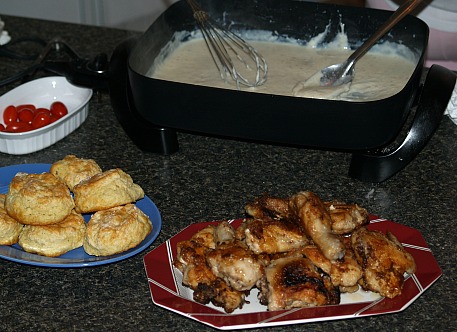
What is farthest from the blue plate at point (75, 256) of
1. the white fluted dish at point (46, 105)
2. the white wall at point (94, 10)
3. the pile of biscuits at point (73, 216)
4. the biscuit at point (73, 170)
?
the white wall at point (94, 10)

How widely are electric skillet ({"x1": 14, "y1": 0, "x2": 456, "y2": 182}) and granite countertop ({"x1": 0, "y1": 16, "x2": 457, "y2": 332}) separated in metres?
0.06

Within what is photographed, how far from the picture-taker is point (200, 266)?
3.58 ft

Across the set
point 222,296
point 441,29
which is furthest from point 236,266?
point 441,29

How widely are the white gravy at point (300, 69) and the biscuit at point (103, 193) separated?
37cm

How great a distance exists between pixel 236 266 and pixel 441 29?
1.17 m

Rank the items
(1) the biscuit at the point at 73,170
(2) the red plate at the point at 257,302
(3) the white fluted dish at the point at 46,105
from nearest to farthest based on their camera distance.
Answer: (2) the red plate at the point at 257,302 → (1) the biscuit at the point at 73,170 → (3) the white fluted dish at the point at 46,105

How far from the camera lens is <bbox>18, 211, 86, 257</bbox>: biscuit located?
3.73ft

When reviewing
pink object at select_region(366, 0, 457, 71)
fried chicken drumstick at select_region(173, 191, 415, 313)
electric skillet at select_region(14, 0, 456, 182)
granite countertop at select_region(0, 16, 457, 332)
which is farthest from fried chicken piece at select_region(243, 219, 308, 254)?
pink object at select_region(366, 0, 457, 71)

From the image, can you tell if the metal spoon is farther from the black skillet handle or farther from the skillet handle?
the black skillet handle

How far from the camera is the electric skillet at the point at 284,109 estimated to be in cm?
129

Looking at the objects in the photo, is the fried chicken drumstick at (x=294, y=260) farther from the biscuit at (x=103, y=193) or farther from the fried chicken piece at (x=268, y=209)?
the biscuit at (x=103, y=193)

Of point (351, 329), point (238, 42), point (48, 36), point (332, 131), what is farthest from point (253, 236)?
point (48, 36)

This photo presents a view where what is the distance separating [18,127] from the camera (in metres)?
1.50

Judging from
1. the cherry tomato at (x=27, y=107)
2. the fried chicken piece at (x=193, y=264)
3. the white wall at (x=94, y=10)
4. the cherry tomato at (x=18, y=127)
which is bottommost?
the white wall at (x=94, y=10)
